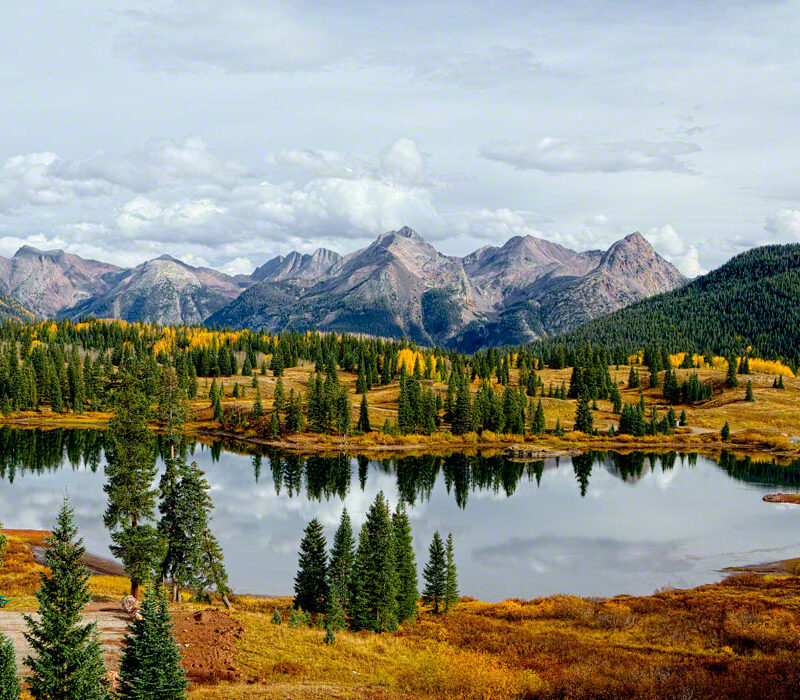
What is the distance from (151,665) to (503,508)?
8555cm

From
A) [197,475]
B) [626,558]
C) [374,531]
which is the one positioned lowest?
[626,558]

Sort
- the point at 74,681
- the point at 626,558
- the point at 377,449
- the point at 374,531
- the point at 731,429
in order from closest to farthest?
the point at 74,681, the point at 374,531, the point at 626,558, the point at 377,449, the point at 731,429

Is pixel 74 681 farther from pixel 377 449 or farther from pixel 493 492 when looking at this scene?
pixel 377 449

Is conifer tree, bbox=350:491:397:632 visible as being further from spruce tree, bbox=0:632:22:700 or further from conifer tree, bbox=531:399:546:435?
conifer tree, bbox=531:399:546:435

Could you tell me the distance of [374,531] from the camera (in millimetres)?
52125

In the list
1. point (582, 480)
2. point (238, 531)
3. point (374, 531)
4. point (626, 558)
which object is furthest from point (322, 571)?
point (582, 480)

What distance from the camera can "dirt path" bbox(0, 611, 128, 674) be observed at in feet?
114

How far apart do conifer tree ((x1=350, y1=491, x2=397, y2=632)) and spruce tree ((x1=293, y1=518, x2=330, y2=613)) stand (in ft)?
12.1

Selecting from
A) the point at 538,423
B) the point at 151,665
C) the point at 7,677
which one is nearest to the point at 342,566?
the point at 151,665

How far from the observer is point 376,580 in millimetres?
50750

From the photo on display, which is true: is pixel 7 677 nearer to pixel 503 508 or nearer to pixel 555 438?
pixel 503 508

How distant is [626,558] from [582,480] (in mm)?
48128

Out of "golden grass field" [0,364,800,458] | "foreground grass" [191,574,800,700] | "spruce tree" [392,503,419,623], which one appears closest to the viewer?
"foreground grass" [191,574,800,700]

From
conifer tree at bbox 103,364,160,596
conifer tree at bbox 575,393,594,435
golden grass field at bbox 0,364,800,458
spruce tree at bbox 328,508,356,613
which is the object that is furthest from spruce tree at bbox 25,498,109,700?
conifer tree at bbox 575,393,594,435
